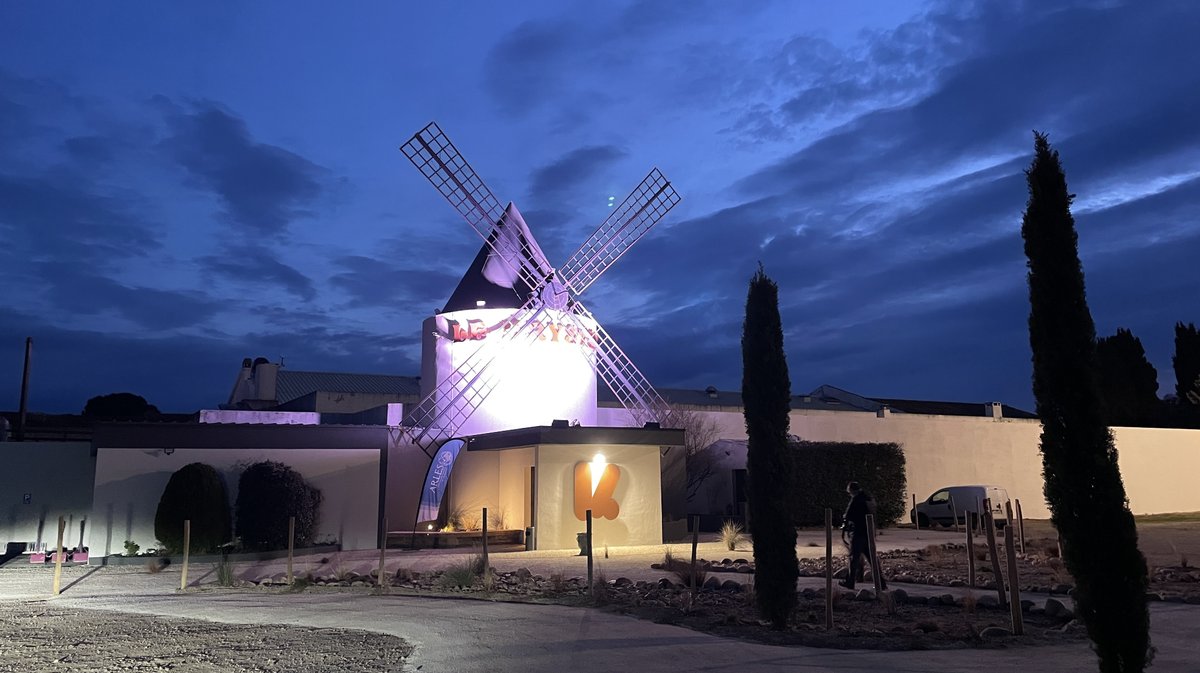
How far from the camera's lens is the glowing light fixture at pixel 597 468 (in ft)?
74.4

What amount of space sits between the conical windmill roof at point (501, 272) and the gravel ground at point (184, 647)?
18.0 meters

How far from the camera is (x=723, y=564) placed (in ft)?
53.2

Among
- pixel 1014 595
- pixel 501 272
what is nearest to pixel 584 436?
pixel 501 272

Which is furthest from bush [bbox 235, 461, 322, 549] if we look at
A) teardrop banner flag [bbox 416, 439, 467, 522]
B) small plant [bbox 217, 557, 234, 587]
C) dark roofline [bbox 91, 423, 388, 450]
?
small plant [bbox 217, 557, 234, 587]

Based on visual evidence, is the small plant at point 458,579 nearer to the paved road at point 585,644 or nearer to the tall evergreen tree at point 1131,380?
the paved road at point 585,644

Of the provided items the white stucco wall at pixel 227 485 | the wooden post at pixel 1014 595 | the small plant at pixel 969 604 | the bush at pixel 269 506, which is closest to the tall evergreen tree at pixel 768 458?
the wooden post at pixel 1014 595

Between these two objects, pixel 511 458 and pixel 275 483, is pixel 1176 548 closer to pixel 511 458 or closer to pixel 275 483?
pixel 511 458

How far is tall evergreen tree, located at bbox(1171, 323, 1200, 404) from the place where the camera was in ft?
179

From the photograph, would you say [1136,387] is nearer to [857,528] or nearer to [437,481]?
[437,481]

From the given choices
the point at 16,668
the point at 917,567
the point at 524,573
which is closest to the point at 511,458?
the point at 524,573

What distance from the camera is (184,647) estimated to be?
347 inches

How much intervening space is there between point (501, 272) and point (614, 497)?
8976 mm

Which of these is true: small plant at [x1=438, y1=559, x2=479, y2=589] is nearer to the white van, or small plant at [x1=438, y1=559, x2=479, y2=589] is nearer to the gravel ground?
Answer: the gravel ground

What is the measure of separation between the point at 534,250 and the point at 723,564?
49.2 ft
